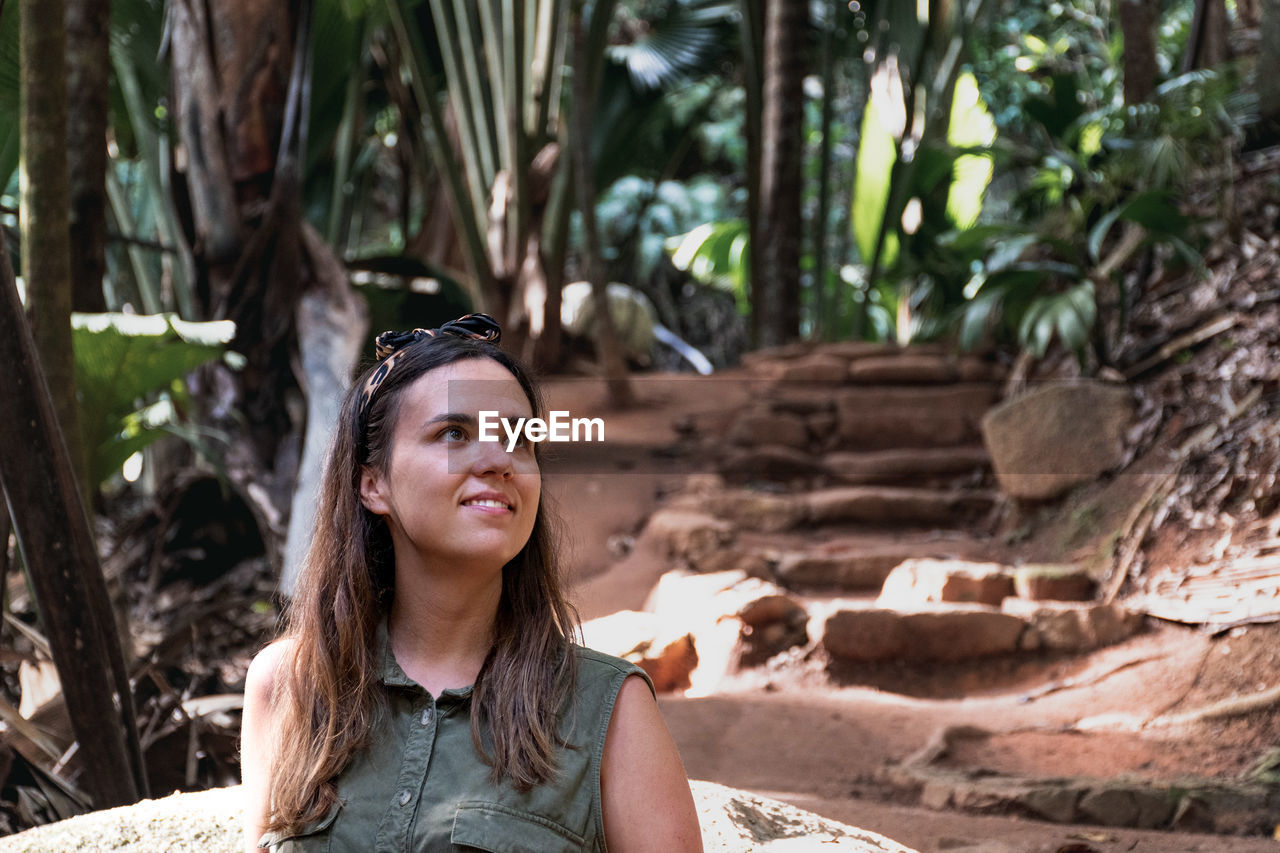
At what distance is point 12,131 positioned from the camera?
11.5 ft

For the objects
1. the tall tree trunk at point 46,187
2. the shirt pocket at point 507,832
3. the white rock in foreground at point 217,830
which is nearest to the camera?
the shirt pocket at point 507,832

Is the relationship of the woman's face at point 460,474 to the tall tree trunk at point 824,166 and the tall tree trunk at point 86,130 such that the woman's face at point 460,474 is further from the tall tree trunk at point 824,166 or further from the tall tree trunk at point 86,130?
the tall tree trunk at point 824,166

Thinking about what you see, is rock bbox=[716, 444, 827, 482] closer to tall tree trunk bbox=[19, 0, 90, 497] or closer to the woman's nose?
tall tree trunk bbox=[19, 0, 90, 497]

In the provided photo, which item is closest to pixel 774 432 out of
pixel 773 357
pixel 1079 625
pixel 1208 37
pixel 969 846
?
pixel 773 357

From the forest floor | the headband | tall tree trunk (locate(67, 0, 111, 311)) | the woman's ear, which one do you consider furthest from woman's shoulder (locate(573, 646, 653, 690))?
tall tree trunk (locate(67, 0, 111, 311))

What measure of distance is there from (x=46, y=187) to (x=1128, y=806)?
8.84ft

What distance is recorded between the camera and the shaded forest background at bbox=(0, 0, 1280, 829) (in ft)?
7.84

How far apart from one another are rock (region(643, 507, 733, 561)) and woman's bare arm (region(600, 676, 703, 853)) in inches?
142

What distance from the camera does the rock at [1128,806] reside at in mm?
2473

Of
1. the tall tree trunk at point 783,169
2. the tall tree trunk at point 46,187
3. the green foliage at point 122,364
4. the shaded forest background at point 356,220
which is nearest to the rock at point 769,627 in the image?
the shaded forest background at point 356,220

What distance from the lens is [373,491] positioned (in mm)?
1317

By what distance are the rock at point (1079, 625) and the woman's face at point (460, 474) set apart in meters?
3.18

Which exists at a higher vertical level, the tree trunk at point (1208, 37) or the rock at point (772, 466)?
the tree trunk at point (1208, 37)

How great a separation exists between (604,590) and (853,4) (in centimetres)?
672
